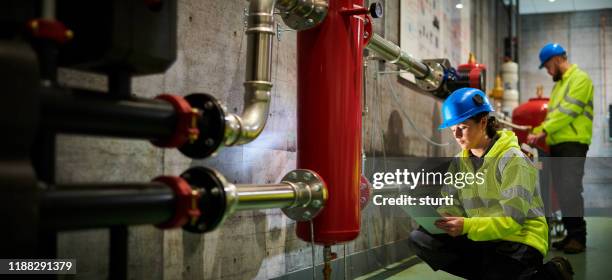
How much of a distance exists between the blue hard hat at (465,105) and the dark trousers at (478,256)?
411mm

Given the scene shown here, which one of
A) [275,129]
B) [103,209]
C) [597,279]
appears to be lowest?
[597,279]

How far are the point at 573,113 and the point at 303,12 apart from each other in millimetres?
2834

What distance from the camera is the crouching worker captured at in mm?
1708

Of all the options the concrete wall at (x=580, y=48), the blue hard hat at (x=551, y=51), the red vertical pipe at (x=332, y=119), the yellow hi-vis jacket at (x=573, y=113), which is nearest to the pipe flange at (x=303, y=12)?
the red vertical pipe at (x=332, y=119)

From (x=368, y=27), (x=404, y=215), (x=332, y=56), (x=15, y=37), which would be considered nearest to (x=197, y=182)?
(x=15, y=37)

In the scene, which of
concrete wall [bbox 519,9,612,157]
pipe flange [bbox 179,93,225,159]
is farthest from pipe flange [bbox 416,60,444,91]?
concrete wall [bbox 519,9,612,157]

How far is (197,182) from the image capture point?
0.92 metres

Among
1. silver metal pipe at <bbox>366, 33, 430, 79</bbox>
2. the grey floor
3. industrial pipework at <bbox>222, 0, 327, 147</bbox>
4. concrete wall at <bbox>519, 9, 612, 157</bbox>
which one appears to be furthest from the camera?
concrete wall at <bbox>519, 9, 612, 157</bbox>

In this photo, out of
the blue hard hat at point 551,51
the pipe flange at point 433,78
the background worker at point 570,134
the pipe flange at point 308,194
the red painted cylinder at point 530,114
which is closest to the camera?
the pipe flange at point 308,194

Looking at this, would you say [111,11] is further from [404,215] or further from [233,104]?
[404,215]

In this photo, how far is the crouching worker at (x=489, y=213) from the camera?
171 cm

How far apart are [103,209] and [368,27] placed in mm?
1077

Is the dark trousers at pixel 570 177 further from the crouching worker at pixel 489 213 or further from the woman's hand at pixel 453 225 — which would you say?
→ the woman's hand at pixel 453 225

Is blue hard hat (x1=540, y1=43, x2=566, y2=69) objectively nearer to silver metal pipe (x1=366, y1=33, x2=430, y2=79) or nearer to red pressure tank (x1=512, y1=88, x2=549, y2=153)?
red pressure tank (x1=512, y1=88, x2=549, y2=153)
